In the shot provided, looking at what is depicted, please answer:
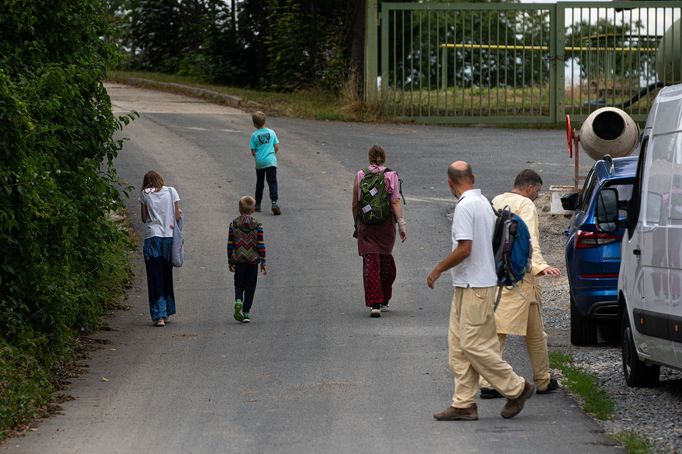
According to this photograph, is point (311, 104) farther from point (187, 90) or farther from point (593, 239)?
point (593, 239)

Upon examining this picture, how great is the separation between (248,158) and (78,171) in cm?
1199

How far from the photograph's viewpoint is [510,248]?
880 centimetres

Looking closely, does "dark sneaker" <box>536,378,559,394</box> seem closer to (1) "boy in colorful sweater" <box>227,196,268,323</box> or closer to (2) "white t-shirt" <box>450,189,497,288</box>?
(2) "white t-shirt" <box>450,189,497,288</box>

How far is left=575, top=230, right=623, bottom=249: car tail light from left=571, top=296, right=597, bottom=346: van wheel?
558mm

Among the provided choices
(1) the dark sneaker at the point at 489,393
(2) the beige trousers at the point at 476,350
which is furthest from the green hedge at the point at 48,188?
(1) the dark sneaker at the point at 489,393

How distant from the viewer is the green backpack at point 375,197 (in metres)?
13.3

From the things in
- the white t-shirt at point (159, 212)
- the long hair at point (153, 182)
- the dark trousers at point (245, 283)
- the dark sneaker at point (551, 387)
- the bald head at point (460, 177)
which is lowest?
the dark sneaker at point (551, 387)

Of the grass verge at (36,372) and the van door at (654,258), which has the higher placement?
the van door at (654,258)

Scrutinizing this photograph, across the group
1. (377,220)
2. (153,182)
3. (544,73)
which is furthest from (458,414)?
(544,73)

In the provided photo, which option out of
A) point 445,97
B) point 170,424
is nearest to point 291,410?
point 170,424

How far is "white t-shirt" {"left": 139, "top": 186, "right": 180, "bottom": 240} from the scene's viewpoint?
13.1m

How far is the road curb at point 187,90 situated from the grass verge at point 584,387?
66.4 feet

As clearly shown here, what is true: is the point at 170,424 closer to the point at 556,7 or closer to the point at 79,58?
the point at 79,58

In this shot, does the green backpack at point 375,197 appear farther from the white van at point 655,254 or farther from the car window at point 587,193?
the white van at point 655,254
